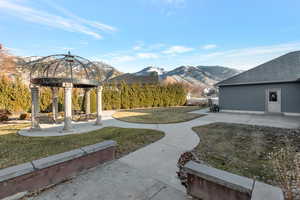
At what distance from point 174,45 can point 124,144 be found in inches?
749

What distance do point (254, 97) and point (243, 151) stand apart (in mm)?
9317

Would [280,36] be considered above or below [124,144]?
above

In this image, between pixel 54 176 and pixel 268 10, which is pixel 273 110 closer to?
pixel 268 10

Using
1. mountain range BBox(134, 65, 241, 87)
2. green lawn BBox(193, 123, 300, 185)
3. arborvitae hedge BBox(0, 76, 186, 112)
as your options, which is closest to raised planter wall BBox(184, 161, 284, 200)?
green lawn BBox(193, 123, 300, 185)

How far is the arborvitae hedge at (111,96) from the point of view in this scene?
11164 millimetres

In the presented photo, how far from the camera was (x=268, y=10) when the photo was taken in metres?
9.13

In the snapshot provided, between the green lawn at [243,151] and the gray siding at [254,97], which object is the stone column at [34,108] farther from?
the gray siding at [254,97]

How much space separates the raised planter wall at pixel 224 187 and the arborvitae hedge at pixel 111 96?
13015 millimetres

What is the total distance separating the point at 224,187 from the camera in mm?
1737

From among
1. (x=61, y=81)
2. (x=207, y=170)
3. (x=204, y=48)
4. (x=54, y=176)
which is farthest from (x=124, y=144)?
(x=204, y=48)

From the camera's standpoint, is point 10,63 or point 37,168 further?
point 10,63

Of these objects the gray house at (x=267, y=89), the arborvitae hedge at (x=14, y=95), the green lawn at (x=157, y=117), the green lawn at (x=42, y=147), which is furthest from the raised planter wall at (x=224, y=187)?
the arborvitae hedge at (x=14, y=95)

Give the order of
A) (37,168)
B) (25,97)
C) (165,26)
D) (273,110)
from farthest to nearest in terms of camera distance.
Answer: (165,26), (25,97), (273,110), (37,168)

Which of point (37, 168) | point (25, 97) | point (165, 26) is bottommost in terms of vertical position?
point (37, 168)
